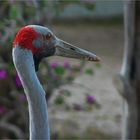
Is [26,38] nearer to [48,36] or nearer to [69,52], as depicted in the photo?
[48,36]

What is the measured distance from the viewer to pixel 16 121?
629cm

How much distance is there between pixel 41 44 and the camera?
313 centimetres

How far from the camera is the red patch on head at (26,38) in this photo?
117 inches

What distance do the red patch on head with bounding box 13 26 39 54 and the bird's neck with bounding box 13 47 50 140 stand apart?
33mm

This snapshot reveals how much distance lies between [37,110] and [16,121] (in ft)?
10.8

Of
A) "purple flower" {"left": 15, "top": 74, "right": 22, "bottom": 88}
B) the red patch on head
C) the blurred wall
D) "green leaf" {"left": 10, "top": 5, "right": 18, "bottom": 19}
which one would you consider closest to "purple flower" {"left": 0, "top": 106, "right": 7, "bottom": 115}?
"purple flower" {"left": 15, "top": 74, "right": 22, "bottom": 88}

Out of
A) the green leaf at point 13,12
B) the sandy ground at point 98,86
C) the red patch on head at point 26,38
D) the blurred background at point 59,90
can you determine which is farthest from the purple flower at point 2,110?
the red patch on head at point 26,38

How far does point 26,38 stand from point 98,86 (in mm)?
6269

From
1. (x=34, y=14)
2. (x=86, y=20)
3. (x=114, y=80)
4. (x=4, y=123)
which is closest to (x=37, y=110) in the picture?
(x=114, y=80)

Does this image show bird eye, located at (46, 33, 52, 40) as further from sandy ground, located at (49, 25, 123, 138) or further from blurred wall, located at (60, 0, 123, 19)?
blurred wall, located at (60, 0, 123, 19)

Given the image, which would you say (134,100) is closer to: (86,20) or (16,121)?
(16,121)

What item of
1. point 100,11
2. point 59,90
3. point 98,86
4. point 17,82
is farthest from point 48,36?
point 100,11

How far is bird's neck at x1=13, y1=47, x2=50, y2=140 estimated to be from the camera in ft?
9.69

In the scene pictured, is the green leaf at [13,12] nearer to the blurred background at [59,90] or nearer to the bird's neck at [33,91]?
the blurred background at [59,90]
